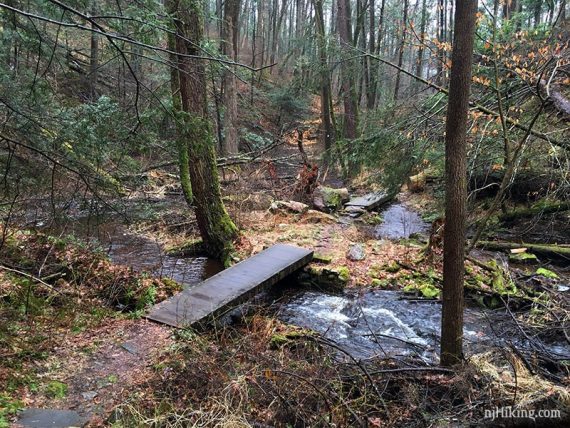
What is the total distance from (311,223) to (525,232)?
16.3 feet

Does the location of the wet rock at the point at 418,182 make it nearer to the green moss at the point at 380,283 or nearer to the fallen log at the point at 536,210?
the fallen log at the point at 536,210

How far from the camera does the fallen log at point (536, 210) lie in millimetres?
9297

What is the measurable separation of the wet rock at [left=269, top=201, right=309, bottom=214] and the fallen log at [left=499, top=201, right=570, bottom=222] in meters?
4.99

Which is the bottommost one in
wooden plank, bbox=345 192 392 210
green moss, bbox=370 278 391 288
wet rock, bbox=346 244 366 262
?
green moss, bbox=370 278 391 288

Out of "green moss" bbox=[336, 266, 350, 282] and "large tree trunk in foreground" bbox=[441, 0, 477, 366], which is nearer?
"large tree trunk in foreground" bbox=[441, 0, 477, 366]

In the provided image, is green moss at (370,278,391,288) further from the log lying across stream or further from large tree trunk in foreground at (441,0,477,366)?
Result: large tree trunk in foreground at (441,0,477,366)

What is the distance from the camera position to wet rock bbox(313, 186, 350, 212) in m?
12.4

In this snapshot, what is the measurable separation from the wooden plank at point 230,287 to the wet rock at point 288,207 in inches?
106

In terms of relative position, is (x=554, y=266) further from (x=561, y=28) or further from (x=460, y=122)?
(x=460, y=122)

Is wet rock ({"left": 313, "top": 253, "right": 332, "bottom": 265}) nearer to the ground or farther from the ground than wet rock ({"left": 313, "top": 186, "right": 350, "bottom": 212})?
nearer to the ground

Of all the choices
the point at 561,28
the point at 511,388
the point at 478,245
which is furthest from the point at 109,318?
the point at 561,28

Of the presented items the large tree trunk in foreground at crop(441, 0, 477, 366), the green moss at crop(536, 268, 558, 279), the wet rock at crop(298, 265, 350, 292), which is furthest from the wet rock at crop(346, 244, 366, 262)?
the large tree trunk in foreground at crop(441, 0, 477, 366)

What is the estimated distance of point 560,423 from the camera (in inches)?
120

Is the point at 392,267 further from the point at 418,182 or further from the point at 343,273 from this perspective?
the point at 418,182
